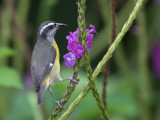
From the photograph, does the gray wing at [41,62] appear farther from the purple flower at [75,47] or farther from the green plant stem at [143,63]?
the green plant stem at [143,63]

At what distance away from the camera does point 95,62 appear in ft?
20.2

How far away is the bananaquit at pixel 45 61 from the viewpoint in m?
2.64

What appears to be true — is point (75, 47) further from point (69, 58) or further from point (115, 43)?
point (115, 43)

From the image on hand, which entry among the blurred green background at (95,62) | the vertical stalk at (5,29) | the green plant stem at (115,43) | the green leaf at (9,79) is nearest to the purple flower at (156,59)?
the blurred green background at (95,62)

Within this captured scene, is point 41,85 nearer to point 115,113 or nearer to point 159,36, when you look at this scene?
point 115,113

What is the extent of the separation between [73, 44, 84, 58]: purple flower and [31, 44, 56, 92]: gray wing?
2.31 feet

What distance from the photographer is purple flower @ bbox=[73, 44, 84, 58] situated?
1941mm

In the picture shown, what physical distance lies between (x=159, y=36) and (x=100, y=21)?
112 centimetres

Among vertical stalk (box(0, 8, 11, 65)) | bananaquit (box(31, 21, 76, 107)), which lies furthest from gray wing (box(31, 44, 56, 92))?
vertical stalk (box(0, 8, 11, 65))

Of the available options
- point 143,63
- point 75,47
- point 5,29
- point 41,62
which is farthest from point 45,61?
point 5,29

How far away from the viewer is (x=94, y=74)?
205 cm

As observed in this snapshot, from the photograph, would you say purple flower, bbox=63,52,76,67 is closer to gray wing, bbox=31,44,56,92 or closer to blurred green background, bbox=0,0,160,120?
gray wing, bbox=31,44,56,92

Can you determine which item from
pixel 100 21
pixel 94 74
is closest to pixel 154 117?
pixel 100 21

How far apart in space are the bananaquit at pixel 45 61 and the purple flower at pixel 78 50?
0.65m
